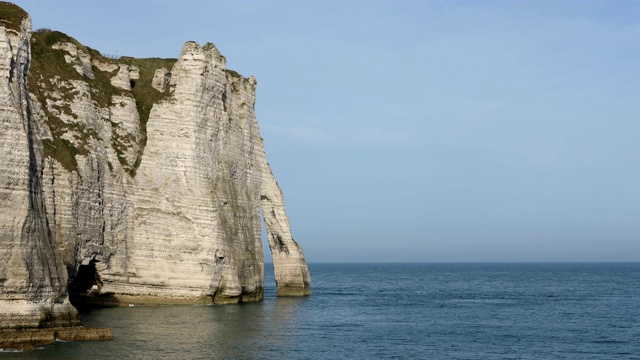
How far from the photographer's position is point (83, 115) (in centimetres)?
5597

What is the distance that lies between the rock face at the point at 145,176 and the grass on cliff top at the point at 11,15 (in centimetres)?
743

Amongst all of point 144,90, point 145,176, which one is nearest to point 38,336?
point 145,176

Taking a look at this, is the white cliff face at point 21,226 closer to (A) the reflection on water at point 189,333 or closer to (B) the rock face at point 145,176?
(A) the reflection on water at point 189,333

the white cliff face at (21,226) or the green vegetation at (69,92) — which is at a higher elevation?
the green vegetation at (69,92)

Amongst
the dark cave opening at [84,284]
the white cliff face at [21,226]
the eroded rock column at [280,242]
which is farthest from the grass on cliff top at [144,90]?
the white cliff face at [21,226]

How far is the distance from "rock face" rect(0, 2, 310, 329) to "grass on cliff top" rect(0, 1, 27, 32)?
743 centimetres

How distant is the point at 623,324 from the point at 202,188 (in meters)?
30.6

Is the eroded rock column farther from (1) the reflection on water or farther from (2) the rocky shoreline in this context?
(2) the rocky shoreline

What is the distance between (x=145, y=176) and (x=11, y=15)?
19595mm

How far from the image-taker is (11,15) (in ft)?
134

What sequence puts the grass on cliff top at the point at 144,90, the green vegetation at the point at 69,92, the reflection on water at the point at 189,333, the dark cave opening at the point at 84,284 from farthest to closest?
the grass on cliff top at the point at 144,90
the dark cave opening at the point at 84,284
the green vegetation at the point at 69,92
the reflection on water at the point at 189,333

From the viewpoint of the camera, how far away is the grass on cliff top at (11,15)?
39.7 m

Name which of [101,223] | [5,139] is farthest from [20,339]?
[101,223]

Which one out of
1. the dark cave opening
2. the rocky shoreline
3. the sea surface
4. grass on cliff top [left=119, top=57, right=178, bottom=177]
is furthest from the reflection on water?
grass on cliff top [left=119, top=57, right=178, bottom=177]
